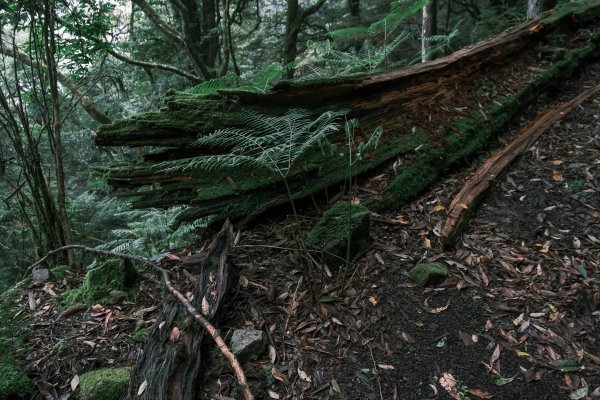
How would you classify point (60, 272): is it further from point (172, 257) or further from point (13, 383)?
point (13, 383)

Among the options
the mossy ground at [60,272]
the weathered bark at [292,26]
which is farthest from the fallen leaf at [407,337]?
the weathered bark at [292,26]

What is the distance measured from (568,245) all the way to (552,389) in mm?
1292

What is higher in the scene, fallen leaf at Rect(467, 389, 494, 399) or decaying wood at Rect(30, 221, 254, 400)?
decaying wood at Rect(30, 221, 254, 400)

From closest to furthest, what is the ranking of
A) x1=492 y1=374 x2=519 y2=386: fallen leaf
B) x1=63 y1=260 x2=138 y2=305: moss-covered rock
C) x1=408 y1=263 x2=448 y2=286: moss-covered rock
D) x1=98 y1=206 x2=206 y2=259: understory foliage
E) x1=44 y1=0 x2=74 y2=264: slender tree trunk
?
x1=492 y1=374 x2=519 y2=386: fallen leaf
x1=408 y1=263 x2=448 y2=286: moss-covered rock
x1=63 y1=260 x2=138 y2=305: moss-covered rock
x1=44 y1=0 x2=74 y2=264: slender tree trunk
x1=98 y1=206 x2=206 y2=259: understory foliage

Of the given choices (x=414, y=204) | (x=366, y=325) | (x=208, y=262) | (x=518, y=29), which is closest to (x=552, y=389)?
(x=366, y=325)

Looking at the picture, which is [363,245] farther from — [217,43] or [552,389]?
[217,43]

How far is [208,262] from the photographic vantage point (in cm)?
272

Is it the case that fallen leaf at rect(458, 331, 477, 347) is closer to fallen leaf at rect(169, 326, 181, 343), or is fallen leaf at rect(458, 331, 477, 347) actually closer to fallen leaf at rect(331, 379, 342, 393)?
fallen leaf at rect(331, 379, 342, 393)

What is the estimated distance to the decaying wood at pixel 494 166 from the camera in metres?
3.04

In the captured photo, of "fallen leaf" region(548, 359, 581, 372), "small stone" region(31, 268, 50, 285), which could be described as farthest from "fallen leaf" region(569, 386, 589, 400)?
"small stone" region(31, 268, 50, 285)

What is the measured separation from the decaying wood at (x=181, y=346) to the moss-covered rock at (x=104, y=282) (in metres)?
0.59

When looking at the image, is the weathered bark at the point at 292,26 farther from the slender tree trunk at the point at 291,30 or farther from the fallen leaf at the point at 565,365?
the fallen leaf at the point at 565,365

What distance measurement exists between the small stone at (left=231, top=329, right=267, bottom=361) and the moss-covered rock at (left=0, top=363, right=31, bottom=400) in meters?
1.20

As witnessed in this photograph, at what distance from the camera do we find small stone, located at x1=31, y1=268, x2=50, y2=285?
3373 millimetres
